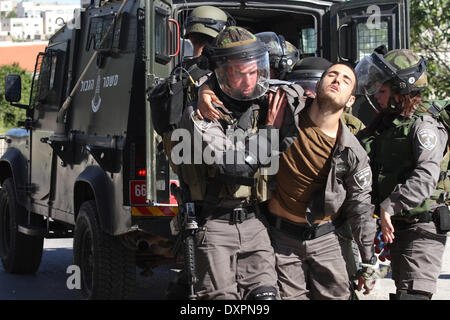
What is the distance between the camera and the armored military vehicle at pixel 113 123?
5723 millimetres

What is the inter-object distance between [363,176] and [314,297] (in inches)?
27.9

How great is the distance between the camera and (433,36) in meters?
14.1

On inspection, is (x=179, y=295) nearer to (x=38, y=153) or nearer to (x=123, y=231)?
(x=123, y=231)

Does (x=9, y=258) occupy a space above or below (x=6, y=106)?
below

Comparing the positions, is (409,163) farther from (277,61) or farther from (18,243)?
(18,243)

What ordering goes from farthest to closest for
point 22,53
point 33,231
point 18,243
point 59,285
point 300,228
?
point 22,53 < point 18,243 < point 59,285 < point 33,231 < point 300,228

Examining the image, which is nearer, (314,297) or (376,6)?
(314,297)

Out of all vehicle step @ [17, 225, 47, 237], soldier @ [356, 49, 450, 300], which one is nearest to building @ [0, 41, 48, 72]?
vehicle step @ [17, 225, 47, 237]

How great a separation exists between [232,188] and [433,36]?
1072cm

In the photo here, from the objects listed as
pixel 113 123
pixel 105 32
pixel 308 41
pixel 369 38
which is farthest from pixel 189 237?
pixel 308 41

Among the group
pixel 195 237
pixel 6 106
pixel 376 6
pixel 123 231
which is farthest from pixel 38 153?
pixel 6 106

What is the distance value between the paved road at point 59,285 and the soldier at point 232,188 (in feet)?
9.22

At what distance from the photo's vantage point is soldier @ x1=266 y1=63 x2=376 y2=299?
4.25 metres

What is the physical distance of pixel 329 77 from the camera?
426cm
